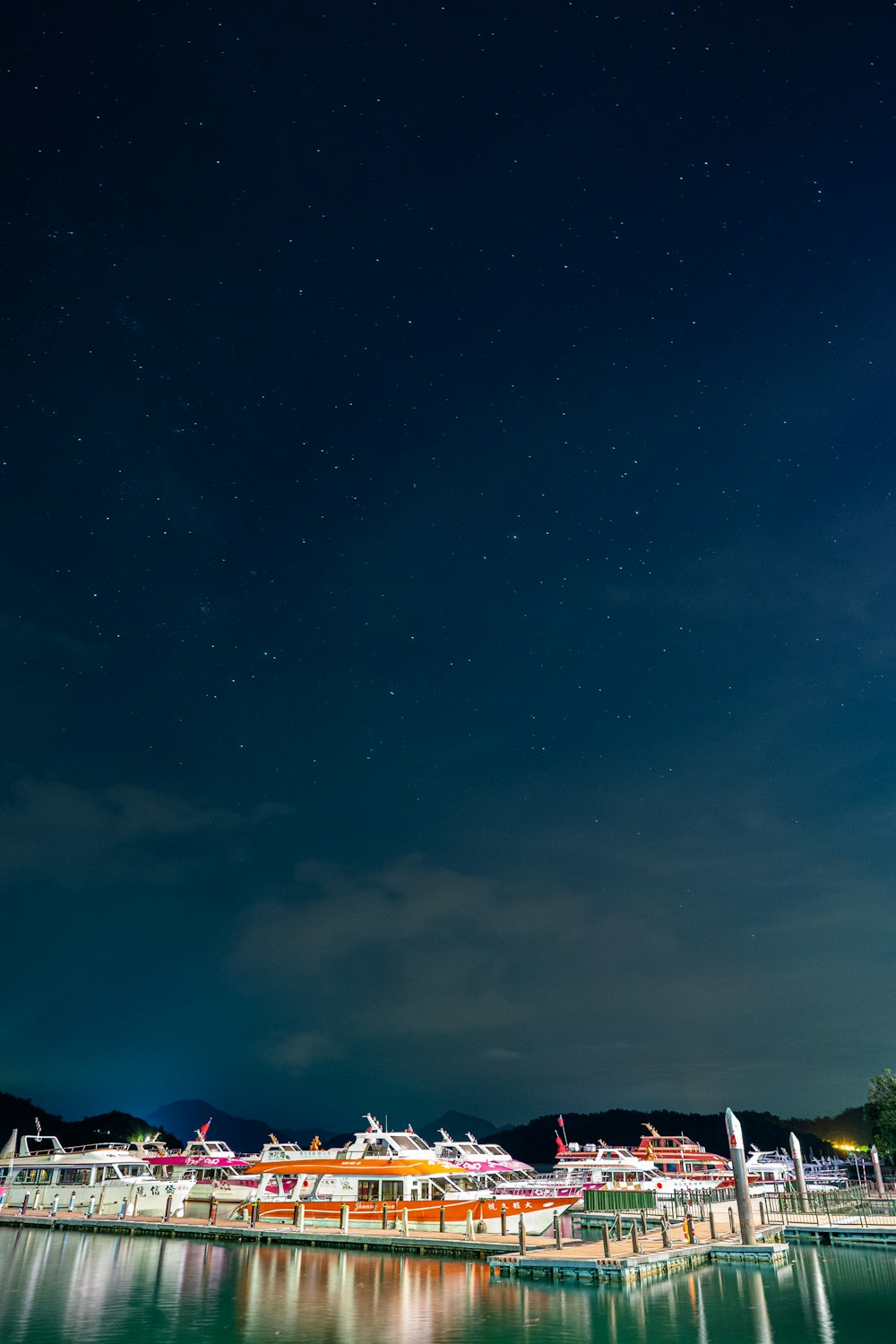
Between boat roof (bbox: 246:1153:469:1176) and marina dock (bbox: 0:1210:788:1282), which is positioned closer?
marina dock (bbox: 0:1210:788:1282)

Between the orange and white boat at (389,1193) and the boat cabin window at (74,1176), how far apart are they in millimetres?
17196

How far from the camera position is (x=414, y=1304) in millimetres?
33156

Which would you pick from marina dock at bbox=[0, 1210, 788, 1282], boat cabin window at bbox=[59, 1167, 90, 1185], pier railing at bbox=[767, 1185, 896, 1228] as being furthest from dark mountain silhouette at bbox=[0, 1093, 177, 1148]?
pier railing at bbox=[767, 1185, 896, 1228]

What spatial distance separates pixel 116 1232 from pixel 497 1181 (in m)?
25.2

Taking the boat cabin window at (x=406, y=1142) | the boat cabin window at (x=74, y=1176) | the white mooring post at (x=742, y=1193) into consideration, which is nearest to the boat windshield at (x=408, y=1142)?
the boat cabin window at (x=406, y=1142)

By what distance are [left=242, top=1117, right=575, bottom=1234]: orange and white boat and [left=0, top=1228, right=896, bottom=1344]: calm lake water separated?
3.80 meters

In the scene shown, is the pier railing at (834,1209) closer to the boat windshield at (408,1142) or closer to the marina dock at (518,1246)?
the marina dock at (518,1246)

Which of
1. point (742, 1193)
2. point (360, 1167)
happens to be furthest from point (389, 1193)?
point (742, 1193)

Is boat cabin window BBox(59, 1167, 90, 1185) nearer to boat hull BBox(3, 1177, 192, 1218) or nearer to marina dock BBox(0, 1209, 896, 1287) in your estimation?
boat hull BBox(3, 1177, 192, 1218)

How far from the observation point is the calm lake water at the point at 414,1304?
29.6m

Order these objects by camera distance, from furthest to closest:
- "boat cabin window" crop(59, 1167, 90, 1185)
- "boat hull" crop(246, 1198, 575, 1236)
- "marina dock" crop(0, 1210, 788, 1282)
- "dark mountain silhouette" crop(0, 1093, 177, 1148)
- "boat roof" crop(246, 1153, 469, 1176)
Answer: "dark mountain silhouette" crop(0, 1093, 177, 1148) → "boat cabin window" crop(59, 1167, 90, 1185) → "boat roof" crop(246, 1153, 469, 1176) → "boat hull" crop(246, 1198, 575, 1236) → "marina dock" crop(0, 1210, 788, 1282)

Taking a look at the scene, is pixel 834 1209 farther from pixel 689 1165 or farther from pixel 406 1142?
pixel 406 1142

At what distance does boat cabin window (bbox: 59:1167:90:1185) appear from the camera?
62.7m

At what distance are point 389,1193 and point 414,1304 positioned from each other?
16.3 meters
